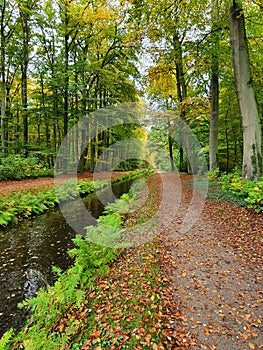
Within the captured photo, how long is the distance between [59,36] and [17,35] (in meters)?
3.53

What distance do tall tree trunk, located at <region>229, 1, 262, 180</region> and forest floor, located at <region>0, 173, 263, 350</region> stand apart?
2.34 m

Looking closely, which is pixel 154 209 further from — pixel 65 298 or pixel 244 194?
pixel 65 298

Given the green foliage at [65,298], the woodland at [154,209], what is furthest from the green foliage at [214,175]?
the green foliage at [65,298]

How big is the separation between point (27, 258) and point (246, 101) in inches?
307

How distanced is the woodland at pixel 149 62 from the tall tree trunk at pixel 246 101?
30 millimetres

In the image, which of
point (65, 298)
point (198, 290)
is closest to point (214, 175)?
point (198, 290)

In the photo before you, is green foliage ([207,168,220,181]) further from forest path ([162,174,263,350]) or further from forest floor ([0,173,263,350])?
forest floor ([0,173,263,350])

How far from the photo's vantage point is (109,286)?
3.27 m

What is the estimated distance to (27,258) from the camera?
484 cm

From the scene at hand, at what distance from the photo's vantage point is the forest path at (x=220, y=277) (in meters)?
2.33

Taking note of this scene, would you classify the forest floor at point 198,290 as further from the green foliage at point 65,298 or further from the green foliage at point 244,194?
the green foliage at point 244,194

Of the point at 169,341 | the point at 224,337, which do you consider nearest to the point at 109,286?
the point at 169,341

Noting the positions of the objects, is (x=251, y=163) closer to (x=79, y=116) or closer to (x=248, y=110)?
(x=248, y=110)

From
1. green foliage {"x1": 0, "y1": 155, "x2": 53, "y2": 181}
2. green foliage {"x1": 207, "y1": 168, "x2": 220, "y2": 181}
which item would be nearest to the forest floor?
green foliage {"x1": 207, "y1": 168, "x2": 220, "y2": 181}
